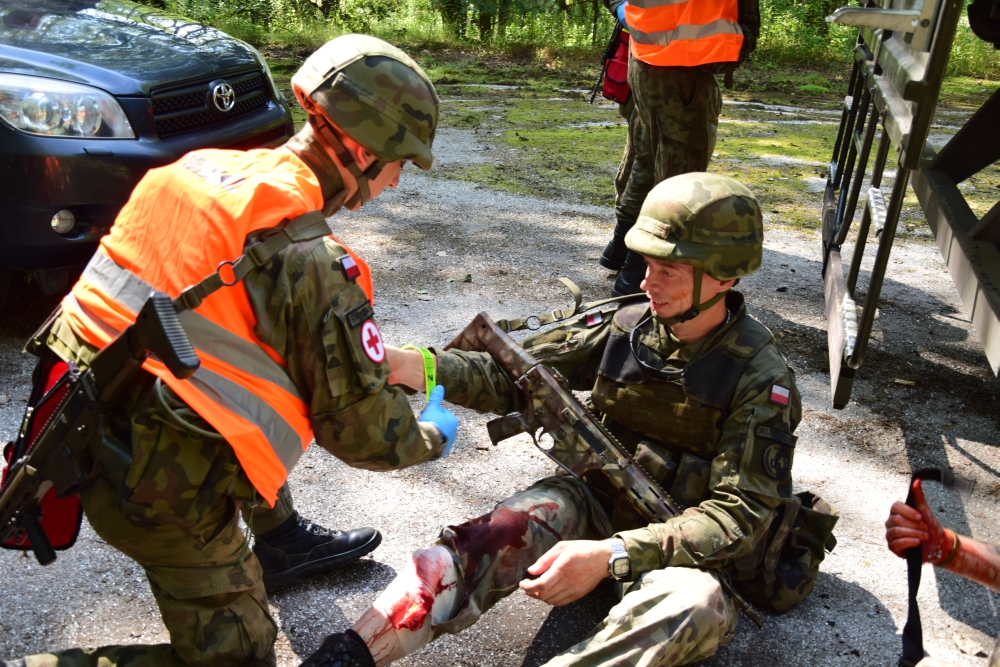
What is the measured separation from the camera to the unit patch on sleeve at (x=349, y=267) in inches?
76.7

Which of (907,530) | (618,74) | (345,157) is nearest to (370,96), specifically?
(345,157)

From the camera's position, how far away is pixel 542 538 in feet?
8.37

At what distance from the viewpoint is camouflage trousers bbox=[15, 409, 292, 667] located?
6.20 ft

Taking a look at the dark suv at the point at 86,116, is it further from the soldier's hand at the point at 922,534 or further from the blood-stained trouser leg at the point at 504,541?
the soldier's hand at the point at 922,534

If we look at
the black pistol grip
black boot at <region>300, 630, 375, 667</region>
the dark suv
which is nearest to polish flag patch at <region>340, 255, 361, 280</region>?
the black pistol grip

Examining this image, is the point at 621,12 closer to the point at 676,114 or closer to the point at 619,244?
the point at 676,114

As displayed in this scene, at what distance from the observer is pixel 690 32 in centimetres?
468

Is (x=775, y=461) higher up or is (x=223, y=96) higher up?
(x=223, y=96)

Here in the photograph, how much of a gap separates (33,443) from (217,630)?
1.92 ft

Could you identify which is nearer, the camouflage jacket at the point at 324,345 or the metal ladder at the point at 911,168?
the camouflage jacket at the point at 324,345

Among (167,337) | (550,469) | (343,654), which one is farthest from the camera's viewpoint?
(550,469)

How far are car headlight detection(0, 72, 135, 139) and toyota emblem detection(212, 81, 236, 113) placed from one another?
600 mm

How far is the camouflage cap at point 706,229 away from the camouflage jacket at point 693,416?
162mm

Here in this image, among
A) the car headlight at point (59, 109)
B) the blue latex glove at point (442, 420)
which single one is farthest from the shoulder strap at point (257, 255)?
the car headlight at point (59, 109)
